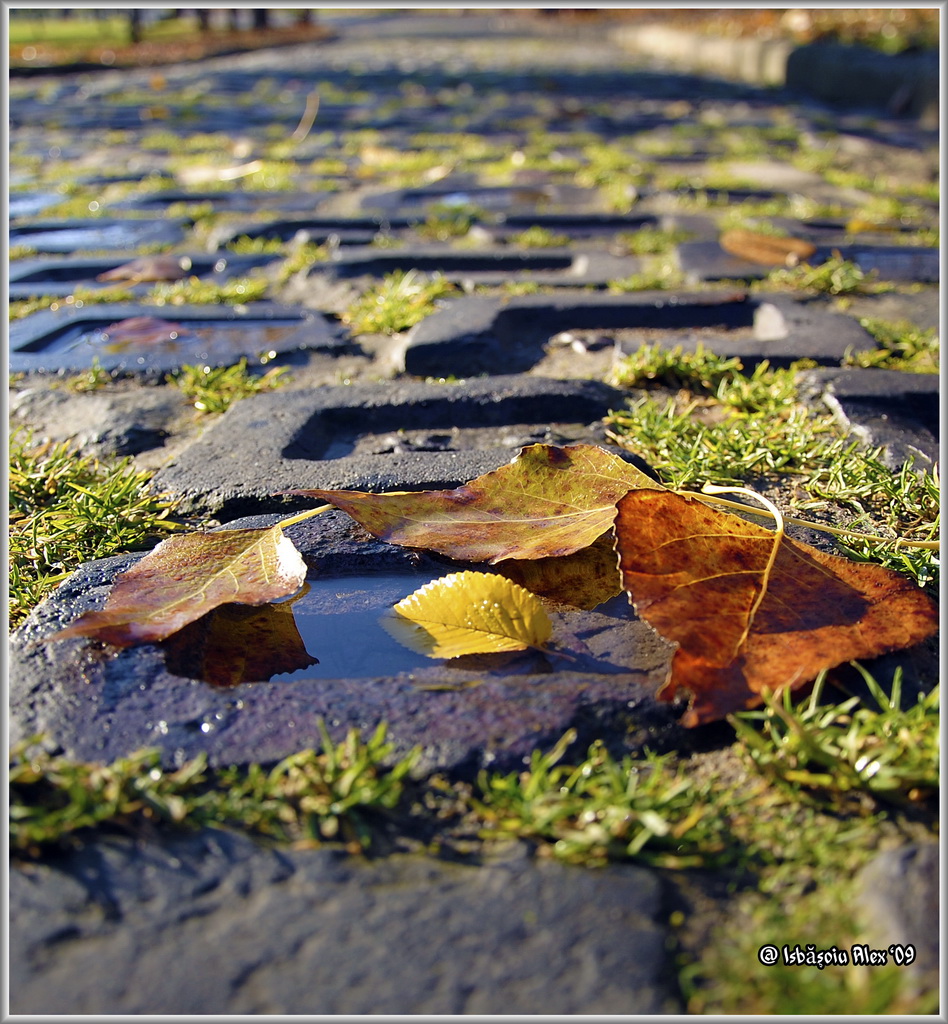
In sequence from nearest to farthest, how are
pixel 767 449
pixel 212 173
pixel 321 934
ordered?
pixel 321 934
pixel 767 449
pixel 212 173

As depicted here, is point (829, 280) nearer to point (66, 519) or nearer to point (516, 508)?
point (516, 508)

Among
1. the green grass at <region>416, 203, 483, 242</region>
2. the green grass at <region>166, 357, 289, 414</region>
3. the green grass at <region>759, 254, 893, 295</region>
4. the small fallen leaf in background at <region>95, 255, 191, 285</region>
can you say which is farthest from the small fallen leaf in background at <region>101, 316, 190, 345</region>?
the green grass at <region>759, 254, 893, 295</region>

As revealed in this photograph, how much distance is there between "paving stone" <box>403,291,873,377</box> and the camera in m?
2.56

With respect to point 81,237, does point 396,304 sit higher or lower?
lower

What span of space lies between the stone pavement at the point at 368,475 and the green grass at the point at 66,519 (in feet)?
0.29

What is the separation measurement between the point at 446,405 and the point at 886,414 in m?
0.98

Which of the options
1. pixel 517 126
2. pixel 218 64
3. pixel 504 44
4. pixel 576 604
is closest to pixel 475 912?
pixel 576 604

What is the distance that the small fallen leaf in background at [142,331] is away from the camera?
285 centimetres

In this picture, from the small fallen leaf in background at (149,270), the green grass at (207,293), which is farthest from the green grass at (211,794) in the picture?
the small fallen leaf in background at (149,270)

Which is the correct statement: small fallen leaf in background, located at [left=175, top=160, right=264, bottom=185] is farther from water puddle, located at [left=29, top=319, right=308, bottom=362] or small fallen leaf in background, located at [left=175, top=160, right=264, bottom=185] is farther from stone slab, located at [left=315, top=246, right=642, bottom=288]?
water puddle, located at [left=29, top=319, right=308, bottom=362]

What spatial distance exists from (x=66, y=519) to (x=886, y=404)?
68.1 inches

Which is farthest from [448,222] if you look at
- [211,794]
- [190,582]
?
[211,794]

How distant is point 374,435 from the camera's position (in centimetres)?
217

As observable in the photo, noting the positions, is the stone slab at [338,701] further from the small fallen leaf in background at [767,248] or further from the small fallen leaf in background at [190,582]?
the small fallen leaf in background at [767,248]
